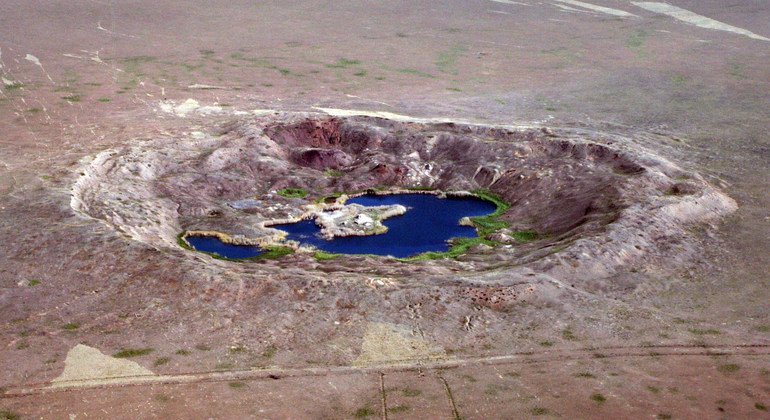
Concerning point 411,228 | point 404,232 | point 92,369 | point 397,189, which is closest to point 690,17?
point 397,189

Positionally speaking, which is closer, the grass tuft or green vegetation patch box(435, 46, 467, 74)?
the grass tuft

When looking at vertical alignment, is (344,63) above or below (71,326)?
above

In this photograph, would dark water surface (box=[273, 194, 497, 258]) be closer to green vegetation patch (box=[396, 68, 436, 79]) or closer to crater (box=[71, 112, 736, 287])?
crater (box=[71, 112, 736, 287])

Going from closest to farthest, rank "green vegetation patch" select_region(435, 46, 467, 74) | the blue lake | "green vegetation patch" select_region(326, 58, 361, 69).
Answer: the blue lake
"green vegetation patch" select_region(326, 58, 361, 69)
"green vegetation patch" select_region(435, 46, 467, 74)

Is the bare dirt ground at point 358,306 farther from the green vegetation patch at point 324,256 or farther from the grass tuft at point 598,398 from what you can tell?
the green vegetation patch at point 324,256

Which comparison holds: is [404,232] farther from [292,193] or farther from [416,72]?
[416,72]

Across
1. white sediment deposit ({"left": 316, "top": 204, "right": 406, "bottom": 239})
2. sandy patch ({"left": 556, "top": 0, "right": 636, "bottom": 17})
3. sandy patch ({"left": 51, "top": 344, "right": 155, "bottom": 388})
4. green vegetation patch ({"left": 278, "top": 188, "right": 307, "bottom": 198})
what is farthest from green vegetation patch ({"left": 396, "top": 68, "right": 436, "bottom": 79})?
sandy patch ({"left": 51, "top": 344, "right": 155, "bottom": 388})

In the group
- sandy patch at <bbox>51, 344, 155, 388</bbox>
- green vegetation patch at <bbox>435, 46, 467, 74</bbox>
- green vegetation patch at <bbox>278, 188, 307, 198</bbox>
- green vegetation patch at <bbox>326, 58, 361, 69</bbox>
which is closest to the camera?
sandy patch at <bbox>51, 344, 155, 388</bbox>

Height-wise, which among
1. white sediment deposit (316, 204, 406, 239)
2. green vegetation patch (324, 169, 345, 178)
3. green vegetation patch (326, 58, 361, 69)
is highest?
green vegetation patch (326, 58, 361, 69)
